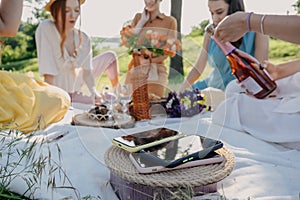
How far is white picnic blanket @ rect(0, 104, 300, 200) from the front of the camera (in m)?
1.13

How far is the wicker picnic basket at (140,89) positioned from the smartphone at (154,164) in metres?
0.50

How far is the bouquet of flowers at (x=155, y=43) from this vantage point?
1474mm

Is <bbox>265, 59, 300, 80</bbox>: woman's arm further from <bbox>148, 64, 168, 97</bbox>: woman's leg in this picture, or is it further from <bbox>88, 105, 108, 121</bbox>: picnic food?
<bbox>88, 105, 108, 121</bbox>: picnic food

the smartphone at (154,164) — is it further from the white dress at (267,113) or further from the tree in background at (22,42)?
the tree in background at (22,42)

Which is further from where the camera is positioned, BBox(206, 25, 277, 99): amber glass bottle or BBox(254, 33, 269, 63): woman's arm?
BBox(254, 33, 269, 63): woman's arm

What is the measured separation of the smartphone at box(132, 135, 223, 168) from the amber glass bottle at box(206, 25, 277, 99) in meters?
0.68

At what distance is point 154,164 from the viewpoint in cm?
103

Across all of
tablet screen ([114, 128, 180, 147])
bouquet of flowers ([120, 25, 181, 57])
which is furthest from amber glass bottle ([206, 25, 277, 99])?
tablet screen ([114, 128, 180, 147])

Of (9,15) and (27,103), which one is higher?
(9,15)

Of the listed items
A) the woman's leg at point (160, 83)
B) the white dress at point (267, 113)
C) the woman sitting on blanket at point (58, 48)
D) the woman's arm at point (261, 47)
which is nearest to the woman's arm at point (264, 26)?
the woman's leg at point (160, 83)

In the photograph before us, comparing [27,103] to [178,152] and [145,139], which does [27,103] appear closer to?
[145,139]

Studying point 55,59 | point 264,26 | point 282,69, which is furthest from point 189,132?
point 55,59

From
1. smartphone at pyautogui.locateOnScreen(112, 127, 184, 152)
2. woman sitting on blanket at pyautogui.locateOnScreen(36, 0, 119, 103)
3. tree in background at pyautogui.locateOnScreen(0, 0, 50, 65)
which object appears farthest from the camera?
tree in background at pyautogui.locateOnScreen(0, 0, 50, 65)

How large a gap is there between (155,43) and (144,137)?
41 cm
